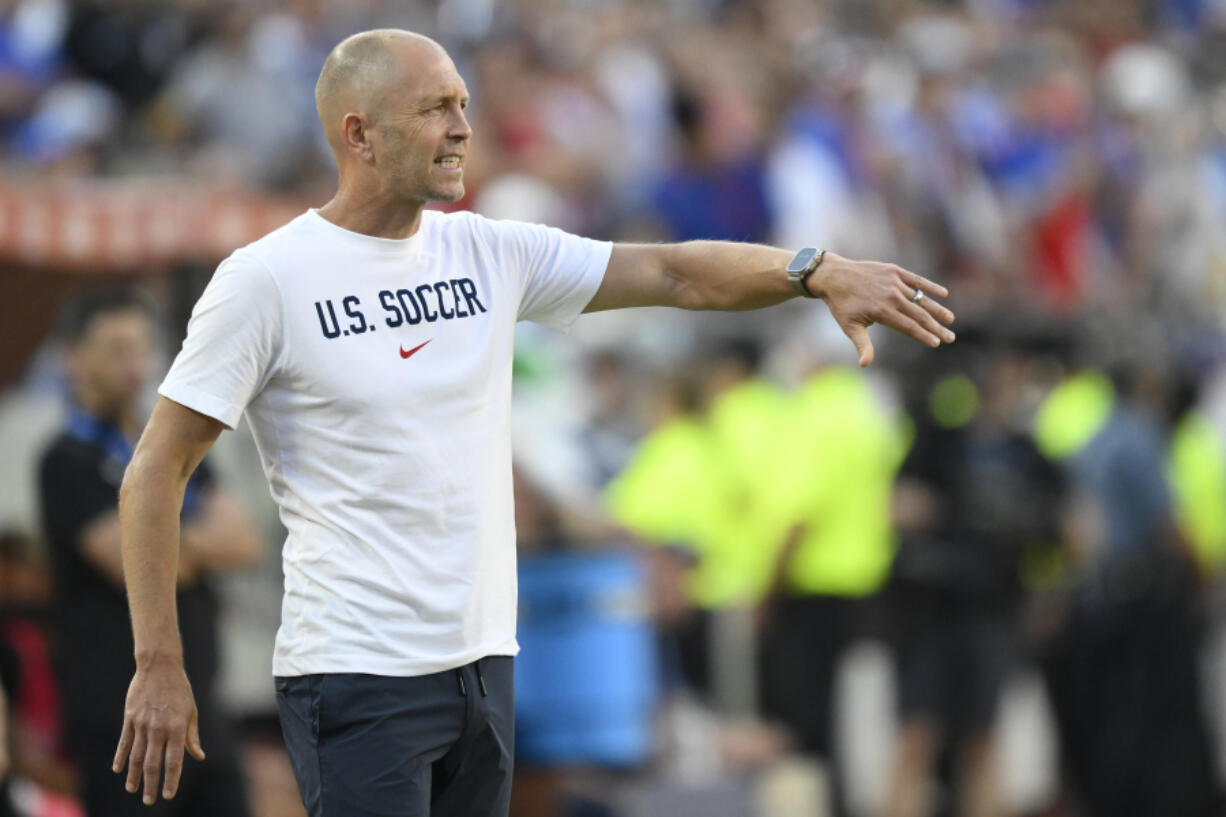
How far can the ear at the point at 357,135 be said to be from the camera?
14.3 feet

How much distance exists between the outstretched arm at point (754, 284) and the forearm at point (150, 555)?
120 centimetres

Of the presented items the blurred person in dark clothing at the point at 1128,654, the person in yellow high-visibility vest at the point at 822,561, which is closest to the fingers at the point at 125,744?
the person in yellow high-visibility vest at the point at 822,561

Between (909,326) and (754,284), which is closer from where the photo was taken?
(909,326)

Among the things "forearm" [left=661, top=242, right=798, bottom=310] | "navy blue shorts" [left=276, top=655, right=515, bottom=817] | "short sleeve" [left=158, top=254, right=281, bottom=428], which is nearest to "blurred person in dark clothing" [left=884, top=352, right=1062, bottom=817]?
"forearm" [left=661, top=242, right=798, bottom=310]

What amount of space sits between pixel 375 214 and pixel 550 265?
0.51 m

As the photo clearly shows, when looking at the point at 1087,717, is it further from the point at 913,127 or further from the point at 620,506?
the point at 913,127

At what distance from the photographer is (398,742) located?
4.18 metres

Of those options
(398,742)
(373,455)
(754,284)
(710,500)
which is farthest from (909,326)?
(710,500)

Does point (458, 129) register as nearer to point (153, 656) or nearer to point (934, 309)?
point (934, 309)

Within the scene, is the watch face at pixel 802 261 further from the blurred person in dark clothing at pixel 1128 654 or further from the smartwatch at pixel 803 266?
the blurred person in dark clothing at pixel 1128 654

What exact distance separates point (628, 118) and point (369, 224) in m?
8.83

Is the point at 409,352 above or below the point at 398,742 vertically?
above

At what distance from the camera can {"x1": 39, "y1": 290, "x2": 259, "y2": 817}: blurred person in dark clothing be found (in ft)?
20.3

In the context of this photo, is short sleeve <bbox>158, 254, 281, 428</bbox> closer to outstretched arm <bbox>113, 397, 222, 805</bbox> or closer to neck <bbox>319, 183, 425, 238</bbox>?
outstretched arm <bbox>113, 397, 222, 805</bbox>
